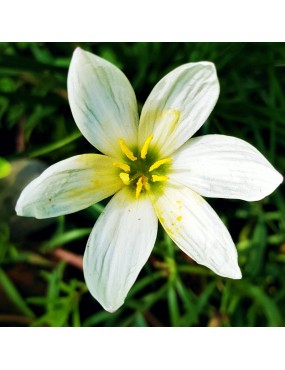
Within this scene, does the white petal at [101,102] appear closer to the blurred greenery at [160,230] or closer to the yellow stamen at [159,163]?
the yellow stamen at [159,163]

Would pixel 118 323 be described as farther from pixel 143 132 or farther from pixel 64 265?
pixel 143 132

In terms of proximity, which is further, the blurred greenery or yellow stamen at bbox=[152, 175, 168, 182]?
the blurred greenery

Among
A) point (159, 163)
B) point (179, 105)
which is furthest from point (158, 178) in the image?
point (179, 105)

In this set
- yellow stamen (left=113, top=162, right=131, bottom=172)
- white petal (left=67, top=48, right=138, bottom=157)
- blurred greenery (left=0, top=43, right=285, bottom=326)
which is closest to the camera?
white petal (left=67, top=48, right=138, bottom=157)

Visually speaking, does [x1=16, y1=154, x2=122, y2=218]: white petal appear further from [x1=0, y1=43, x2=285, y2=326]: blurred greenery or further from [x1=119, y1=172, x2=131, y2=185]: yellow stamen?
[x1=0, y1=43, x2=285, y2=326]: blurred greenery

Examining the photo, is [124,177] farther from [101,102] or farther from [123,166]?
[101,102]

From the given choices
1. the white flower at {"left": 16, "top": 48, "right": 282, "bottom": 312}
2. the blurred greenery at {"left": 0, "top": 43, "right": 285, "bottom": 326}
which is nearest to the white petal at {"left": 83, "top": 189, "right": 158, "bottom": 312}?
the white flower at {"left": 16, "top": 48, "right": 282, "bottom": 312}
